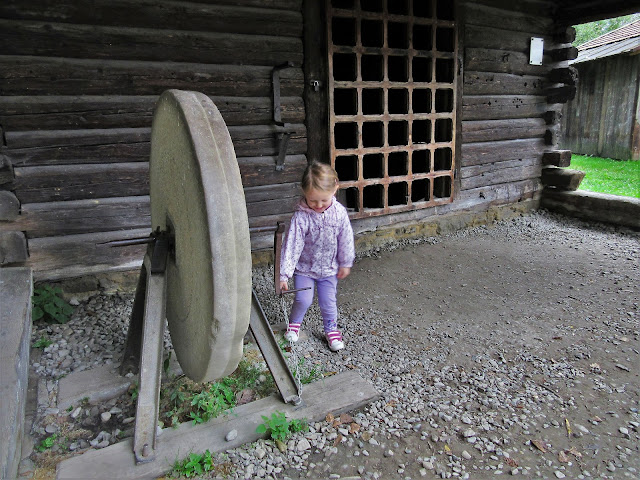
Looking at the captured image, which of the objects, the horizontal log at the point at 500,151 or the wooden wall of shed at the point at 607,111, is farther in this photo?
the wooden wall of shed at the point at 607,111

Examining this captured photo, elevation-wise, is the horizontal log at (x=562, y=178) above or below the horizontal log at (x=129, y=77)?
below

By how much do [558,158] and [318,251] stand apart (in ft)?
14.3

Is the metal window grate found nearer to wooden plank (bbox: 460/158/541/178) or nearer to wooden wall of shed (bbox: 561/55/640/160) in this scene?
wooden plank (bbox: 460/158/541/178)

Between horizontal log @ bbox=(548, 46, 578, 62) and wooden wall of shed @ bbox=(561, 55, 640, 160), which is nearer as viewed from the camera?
horizontal log @ bbox=(548, 46, 578, 62)

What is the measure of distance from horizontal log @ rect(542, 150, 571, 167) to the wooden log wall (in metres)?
3.70

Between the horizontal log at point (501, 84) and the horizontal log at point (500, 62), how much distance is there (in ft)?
0.17

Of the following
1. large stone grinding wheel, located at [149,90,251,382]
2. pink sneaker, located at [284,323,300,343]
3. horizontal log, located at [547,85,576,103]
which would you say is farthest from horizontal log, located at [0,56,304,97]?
horizontal log, located at [547,85,576,103]

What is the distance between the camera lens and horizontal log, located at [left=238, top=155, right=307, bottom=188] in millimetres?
3787

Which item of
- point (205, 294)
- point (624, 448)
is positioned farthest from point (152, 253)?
point (624, 448)

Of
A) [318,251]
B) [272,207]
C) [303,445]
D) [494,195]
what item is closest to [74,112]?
[272,207]

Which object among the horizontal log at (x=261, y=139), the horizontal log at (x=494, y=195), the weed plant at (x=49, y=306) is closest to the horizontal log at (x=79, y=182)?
the weed plant at (x=49, y=306)

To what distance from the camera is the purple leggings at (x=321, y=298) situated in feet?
8.87

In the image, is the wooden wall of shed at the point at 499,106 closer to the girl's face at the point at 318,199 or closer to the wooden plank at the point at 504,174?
the wooden plank at the point at 504,174

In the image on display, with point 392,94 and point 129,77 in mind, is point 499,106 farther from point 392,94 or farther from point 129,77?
point 129,77
